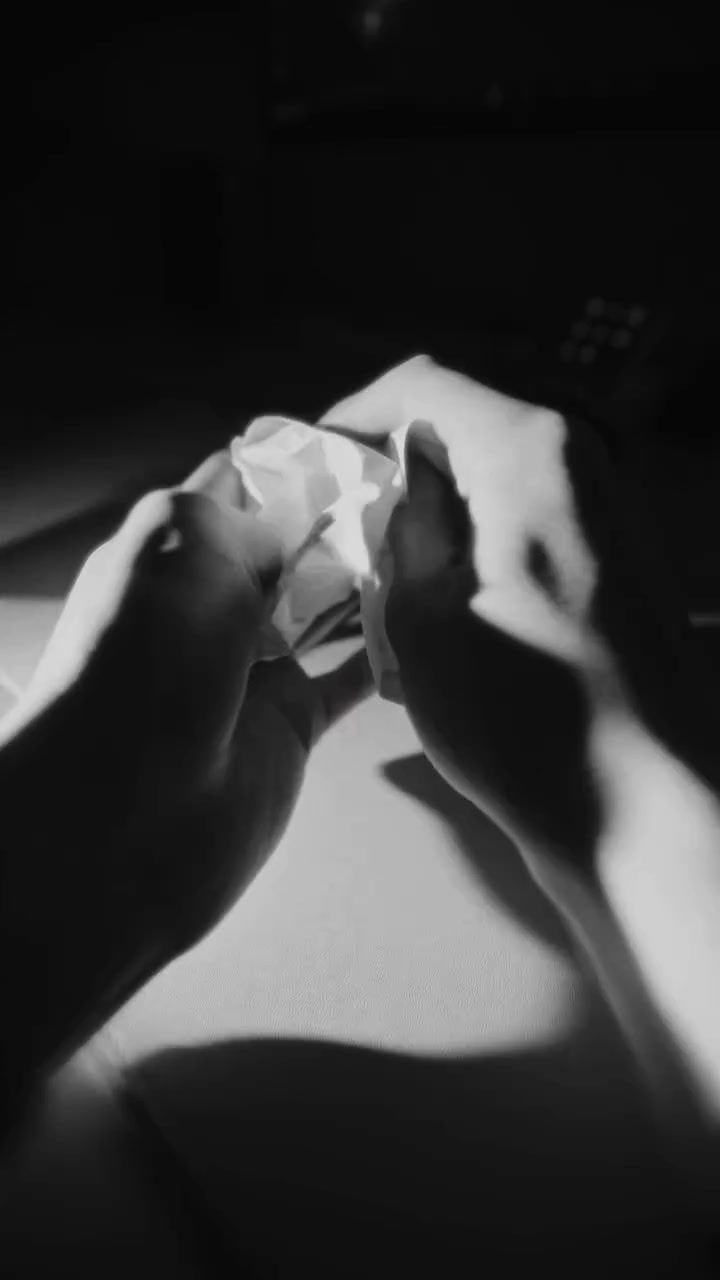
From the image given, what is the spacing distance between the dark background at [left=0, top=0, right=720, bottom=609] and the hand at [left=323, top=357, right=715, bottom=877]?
747 millimetres

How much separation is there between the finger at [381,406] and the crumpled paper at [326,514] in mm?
20

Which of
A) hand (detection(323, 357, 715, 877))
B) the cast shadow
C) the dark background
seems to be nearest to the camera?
the cast shadow

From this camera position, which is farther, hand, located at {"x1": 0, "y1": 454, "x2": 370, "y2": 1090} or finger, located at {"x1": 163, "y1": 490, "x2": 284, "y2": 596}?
finger, located at {"x1": 163, "y1": 490, "x2": 284, "y2": 596}

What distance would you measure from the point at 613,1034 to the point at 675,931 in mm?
40

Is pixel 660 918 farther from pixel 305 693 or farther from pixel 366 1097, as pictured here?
pixel 305 693

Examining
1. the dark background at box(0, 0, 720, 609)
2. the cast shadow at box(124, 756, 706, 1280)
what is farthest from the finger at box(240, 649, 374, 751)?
the dark background at box(0, 0, 720, 609)

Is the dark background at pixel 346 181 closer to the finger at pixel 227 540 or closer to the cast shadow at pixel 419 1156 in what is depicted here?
the finger at pixel 227 540

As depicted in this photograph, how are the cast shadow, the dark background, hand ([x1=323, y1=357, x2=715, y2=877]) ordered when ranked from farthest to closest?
the dark background, hand ([x1=323, y1=357, x2=715, y2=877]), the cast shadow

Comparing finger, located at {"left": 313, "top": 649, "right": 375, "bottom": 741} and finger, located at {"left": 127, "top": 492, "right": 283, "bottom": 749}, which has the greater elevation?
finger, located at {"left": 127, "top": 492, "right": 283, "bottom": 749}

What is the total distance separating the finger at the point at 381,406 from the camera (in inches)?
19.1

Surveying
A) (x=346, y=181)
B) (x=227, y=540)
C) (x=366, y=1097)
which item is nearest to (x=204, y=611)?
(x=227, y=540)

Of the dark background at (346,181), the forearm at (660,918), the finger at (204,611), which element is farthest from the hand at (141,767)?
the dark background at (346,181)

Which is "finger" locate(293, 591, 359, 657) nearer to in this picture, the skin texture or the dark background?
the skin texture

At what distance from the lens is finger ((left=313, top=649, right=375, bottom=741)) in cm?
47
